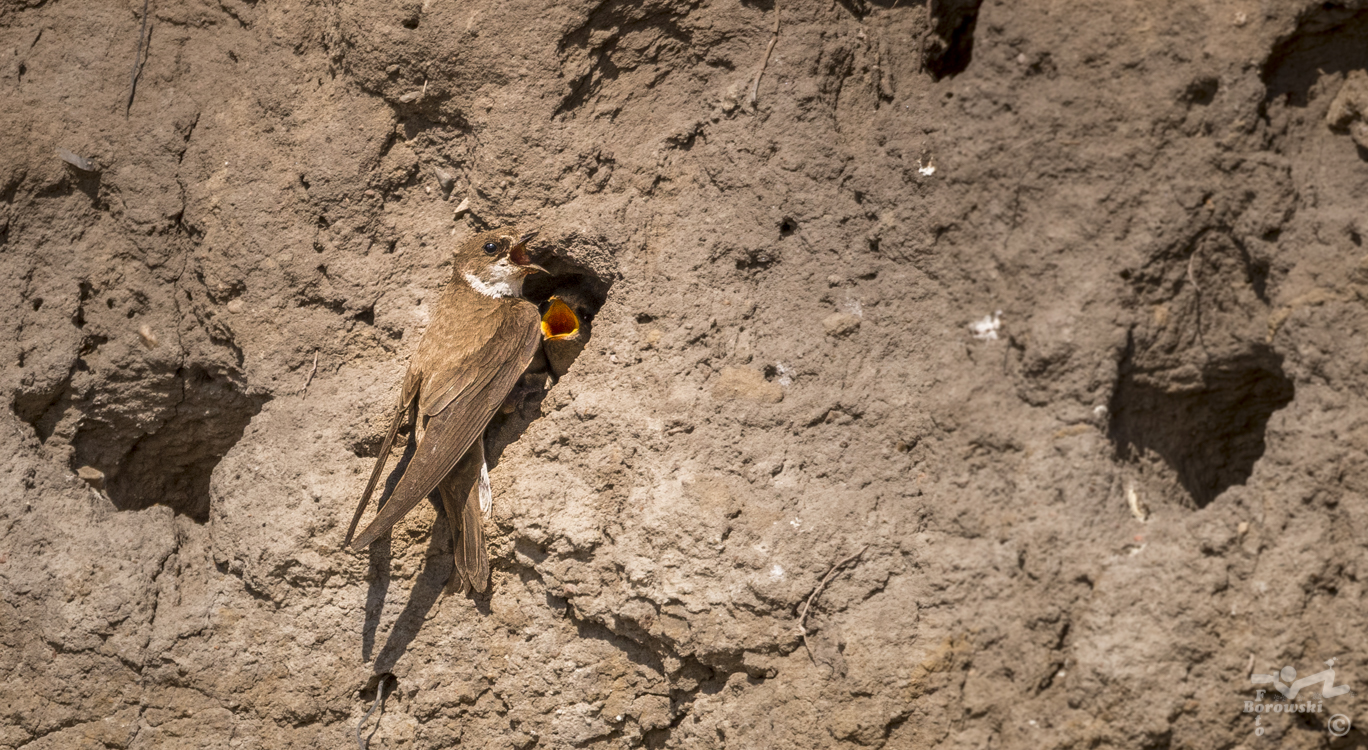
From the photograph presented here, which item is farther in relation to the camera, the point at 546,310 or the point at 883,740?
the point at 546,310

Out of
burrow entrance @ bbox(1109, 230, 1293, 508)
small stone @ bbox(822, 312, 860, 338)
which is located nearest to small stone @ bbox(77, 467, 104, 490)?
small stone @ bbox(822, 312, 860, 338)

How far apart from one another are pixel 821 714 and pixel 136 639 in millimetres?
1935

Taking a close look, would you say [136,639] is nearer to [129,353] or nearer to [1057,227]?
[129,353]

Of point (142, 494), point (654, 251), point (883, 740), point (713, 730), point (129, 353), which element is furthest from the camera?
point (142, 494)

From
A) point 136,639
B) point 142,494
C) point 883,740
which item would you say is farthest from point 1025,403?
→ point 142,494

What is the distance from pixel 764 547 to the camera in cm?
231

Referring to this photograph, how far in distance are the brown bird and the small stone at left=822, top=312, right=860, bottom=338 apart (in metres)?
0.85

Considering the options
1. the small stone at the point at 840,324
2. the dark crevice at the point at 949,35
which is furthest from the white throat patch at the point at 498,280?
the dark crevice at the point at 949,35

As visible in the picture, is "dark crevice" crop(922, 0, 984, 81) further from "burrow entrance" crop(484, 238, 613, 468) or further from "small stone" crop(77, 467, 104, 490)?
"small stone" crop(77, 467, 104, 490)

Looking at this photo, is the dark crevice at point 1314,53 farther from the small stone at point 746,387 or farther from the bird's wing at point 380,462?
the bird's wing at point 380,462

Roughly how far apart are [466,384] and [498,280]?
35cm

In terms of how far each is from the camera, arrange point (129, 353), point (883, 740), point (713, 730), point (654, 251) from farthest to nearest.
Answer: point (129, 353) → point (654, 251) → point (713, 730) → point (883, 740)

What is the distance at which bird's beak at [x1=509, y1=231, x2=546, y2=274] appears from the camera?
9.18ft

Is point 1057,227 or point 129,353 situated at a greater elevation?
point 1057,227
